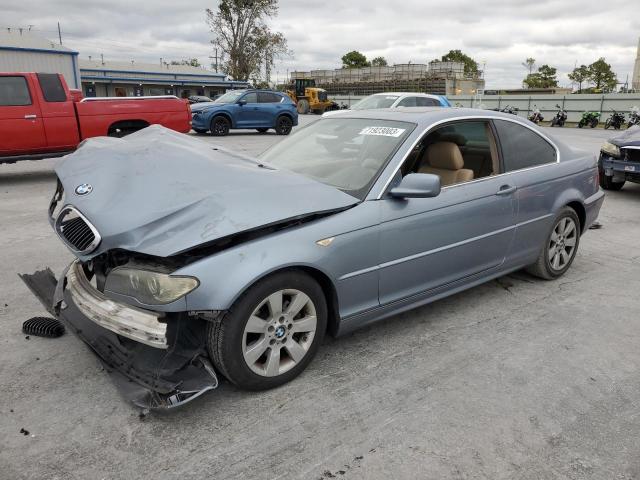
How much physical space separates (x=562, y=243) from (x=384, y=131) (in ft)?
6.95

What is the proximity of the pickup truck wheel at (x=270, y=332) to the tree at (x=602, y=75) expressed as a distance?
279 ft

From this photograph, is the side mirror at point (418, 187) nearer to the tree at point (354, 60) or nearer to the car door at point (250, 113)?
the car door at point (250, 113)

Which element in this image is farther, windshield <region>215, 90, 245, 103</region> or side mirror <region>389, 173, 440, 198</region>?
windshield <region>215, 90, 245, 103</region>

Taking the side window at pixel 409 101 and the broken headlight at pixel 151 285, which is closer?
→ the broken headlight at pixel 151 285

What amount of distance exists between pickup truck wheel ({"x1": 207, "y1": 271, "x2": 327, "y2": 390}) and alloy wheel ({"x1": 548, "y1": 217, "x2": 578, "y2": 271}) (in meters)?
2.58

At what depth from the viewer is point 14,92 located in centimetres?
898

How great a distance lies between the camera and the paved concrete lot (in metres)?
2.31

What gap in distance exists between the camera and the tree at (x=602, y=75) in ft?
244

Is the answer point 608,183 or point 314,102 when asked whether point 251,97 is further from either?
point 314,102

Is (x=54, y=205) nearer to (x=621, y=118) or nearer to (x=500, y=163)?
(x=500, y=163)

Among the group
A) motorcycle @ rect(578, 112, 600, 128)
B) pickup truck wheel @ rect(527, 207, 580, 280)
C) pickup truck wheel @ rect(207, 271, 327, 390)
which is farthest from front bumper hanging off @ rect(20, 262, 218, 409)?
motorcycle @ rect(578, 112, 600, 128)

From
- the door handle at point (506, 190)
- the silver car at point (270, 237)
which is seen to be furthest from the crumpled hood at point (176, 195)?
the door handle at point (506, 190)

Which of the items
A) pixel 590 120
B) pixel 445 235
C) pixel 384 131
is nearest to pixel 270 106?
pixel 384 131

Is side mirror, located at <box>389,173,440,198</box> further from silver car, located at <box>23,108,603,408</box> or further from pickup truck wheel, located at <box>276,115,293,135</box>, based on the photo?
pickup truck wheel, located at <box>276,115,293,135</box>
